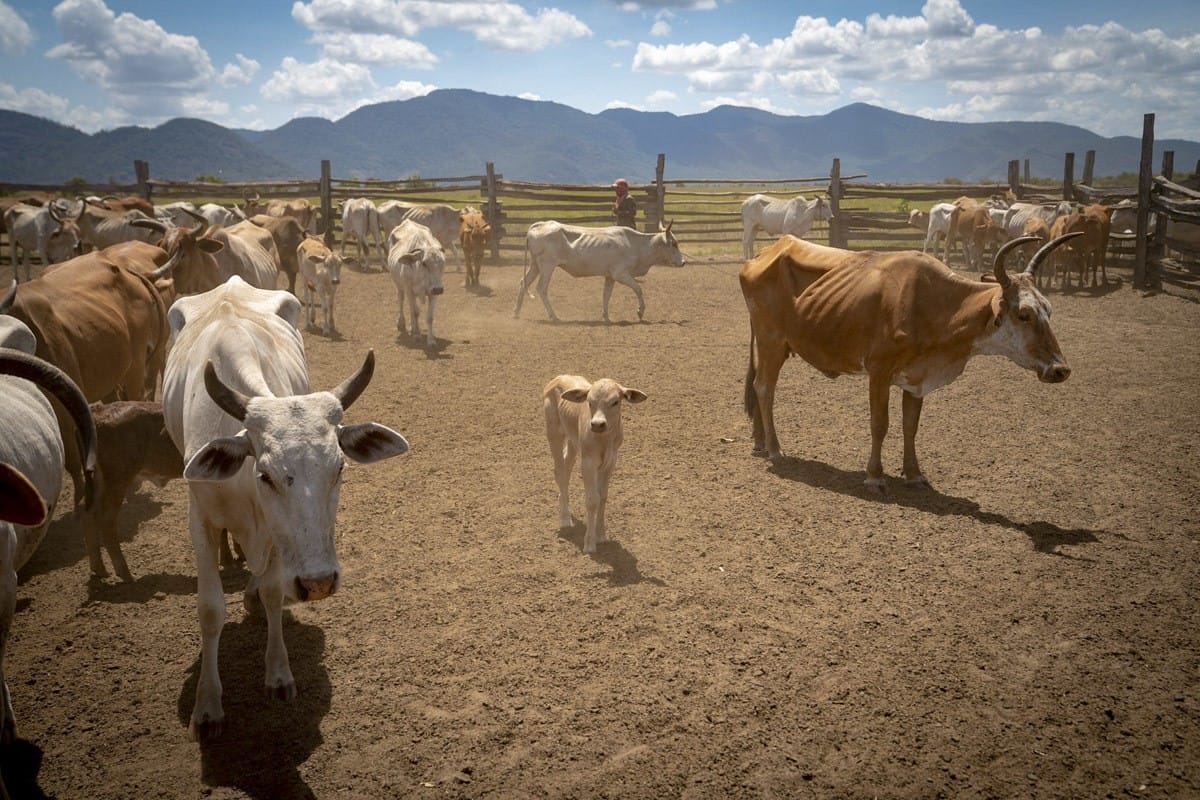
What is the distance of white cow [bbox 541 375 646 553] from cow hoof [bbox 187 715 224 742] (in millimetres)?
2674

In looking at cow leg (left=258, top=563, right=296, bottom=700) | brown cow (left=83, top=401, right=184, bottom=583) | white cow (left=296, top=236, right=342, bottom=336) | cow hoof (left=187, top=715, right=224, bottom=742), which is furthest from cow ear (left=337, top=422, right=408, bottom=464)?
white cow (left=296, top=236, right=342, bottom=336)

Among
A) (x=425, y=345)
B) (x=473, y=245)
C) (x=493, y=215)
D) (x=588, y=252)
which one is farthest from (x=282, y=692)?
(x=493, y=215)

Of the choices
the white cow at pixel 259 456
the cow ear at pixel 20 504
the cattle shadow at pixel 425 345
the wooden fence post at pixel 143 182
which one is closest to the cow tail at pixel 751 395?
the white cow at pixel 259 456

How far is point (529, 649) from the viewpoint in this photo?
4715 mm

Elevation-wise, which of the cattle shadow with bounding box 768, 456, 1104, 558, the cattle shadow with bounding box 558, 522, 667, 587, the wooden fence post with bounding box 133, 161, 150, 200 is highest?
the wooden fence post with bounding box 133, 161, 150, 200

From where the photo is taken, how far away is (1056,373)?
6.52m

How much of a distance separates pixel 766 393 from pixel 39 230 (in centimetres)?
1838

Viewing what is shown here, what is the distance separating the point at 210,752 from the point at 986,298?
6.33 meters

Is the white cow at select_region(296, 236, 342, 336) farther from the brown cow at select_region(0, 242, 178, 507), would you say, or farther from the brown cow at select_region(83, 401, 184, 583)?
the brown cow at select_region(83, 401, 184, 583)

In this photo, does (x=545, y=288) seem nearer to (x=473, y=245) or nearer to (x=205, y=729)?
(x=473, y=245)

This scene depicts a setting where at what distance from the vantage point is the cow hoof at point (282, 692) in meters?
4.24

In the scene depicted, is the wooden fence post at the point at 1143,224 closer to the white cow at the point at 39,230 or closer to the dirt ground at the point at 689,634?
the dirt ground at the point at 689,634

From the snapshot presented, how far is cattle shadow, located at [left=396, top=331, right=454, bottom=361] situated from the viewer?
498 inches

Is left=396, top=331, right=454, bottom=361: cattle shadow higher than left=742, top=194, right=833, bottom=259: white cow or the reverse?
the reverse
